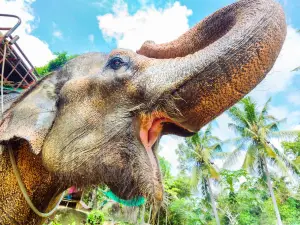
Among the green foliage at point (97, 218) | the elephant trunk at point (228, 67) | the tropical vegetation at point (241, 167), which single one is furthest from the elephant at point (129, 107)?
the tropical vegetation at point (241, 167)

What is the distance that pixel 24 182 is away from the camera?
6.21ft

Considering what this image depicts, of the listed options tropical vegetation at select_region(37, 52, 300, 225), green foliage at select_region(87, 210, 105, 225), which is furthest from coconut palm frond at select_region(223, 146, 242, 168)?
green foliage at select_region(87, 210, 105, 225)

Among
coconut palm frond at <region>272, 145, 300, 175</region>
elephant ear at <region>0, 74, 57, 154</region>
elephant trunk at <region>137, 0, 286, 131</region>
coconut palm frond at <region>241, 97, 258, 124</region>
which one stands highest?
coconut palm frond at <region>241, 97, 258, 124</region>

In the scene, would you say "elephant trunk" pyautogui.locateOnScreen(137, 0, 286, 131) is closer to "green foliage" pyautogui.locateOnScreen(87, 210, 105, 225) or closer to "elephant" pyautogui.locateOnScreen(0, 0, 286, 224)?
"elephant" pyautogui.locateOnScreen(0, 0, 286, 224)

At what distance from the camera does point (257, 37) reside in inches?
57.1

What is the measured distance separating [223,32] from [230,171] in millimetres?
24559

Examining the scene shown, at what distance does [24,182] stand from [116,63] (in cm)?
94

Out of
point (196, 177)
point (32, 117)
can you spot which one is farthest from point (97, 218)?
point (196, 177)

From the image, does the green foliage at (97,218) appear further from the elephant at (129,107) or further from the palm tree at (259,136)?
the palm tree at (259,136)

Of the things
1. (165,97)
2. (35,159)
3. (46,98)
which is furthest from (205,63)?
(35,159)

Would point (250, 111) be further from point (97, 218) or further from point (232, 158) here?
point (97, 218)

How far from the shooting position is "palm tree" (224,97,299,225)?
23.4 m

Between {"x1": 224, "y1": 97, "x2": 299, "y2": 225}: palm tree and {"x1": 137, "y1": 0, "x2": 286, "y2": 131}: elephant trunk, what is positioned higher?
{"x1": 224, "y1": 97, "x2": 299, "y2": 225}: palm tree

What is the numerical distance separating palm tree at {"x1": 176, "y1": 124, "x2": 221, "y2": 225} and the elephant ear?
2379 centimetres
